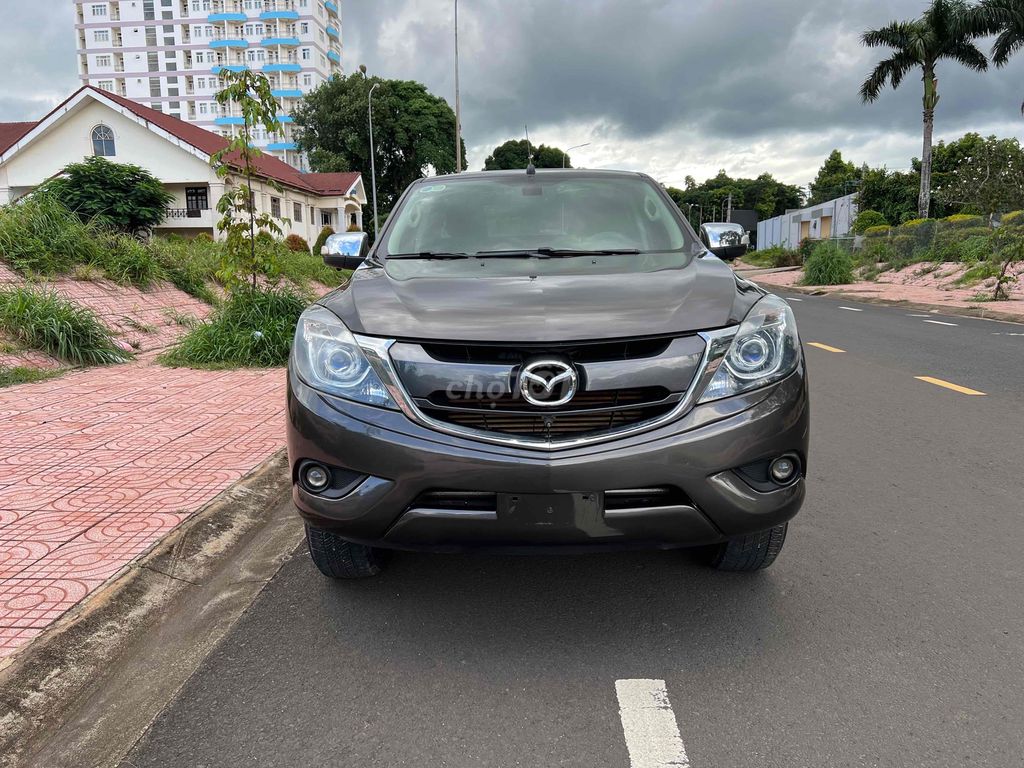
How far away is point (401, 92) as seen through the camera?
58562 mm

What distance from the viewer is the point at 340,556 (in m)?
2.83

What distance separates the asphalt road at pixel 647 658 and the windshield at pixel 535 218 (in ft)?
4.55

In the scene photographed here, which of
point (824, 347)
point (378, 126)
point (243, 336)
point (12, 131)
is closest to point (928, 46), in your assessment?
point (824, 347)

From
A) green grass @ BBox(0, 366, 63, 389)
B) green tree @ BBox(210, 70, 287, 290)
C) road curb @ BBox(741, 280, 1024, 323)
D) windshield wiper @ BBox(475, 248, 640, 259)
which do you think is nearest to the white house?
road curb @ BBox(741, 280, 1024, 323)

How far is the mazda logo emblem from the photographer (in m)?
2.26

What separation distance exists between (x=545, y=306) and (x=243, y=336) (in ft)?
22.1

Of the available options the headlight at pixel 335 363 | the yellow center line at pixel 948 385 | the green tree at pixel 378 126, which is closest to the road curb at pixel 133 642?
the headlight at pixel 335 363

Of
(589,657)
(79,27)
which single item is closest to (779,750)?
(589,657)

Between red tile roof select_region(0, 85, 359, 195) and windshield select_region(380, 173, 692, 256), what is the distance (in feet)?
73.9

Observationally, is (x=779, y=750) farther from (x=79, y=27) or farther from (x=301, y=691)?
(x=79, y=27)

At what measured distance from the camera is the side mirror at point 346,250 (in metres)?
3.71

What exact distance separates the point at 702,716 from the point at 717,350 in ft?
3.49

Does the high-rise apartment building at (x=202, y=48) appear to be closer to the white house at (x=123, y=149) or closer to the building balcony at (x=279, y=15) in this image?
the building balcony at (x=279, y=15)

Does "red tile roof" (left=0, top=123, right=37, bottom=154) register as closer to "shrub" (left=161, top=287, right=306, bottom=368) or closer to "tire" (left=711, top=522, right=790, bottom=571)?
"shrub" (left=161, top=287, right=306, bottom=368)
